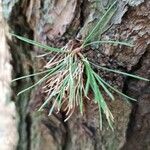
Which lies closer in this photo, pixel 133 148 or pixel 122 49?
pixel 122 49

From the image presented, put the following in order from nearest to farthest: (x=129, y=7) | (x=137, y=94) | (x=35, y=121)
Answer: (x=129, y=7)
(x=137, y=94)
(x=35, y=121)

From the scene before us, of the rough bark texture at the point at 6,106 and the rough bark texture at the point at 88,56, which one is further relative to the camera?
the rough bark texture at the point at 6,106

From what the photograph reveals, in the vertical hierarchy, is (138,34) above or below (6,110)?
above

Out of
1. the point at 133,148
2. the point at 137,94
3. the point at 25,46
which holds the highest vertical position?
the point at 25,46

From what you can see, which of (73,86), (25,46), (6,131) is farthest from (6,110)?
(73,86)

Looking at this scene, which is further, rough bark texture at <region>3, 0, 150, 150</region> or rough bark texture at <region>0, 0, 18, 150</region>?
rough bark texture at <region>0, 0, 18, 150</region>

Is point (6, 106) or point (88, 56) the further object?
point (6, 106)

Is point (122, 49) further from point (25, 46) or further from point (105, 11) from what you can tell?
point (25, 46)

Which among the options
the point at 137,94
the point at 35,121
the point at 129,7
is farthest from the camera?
the point at 35,121
